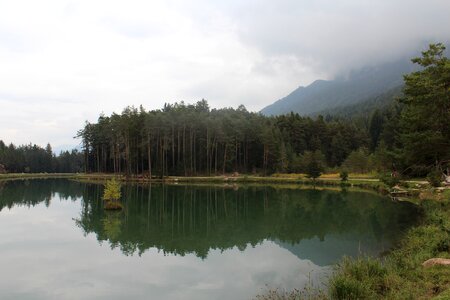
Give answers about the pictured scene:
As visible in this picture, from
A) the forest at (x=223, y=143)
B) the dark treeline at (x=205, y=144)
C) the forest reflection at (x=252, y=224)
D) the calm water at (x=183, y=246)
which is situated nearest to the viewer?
the calm water at (x=183, y=246)

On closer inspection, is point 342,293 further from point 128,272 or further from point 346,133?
point 346,133

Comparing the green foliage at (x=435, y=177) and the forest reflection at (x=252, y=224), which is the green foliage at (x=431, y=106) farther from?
the forest reflection at (x=252, y=224)

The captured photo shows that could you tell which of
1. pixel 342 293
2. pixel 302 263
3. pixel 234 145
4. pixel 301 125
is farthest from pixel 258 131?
pixel 342 293

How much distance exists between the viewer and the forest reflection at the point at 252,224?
18656 mm

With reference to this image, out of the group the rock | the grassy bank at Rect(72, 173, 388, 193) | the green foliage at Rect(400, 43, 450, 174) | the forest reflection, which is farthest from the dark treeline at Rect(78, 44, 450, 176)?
the rock

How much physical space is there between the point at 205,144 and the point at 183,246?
61.5 m

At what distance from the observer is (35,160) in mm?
137375

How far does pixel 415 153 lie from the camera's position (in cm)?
2695

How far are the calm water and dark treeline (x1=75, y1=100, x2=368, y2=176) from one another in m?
43.0

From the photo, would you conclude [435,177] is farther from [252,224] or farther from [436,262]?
[436,262]

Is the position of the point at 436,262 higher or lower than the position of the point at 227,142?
lower

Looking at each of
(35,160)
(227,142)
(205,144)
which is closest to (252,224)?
(227,142)

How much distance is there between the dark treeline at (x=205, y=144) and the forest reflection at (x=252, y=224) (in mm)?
37803

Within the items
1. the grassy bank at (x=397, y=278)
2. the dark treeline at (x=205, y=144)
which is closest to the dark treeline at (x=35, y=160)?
the dark treeline at (x=205, y=144)
